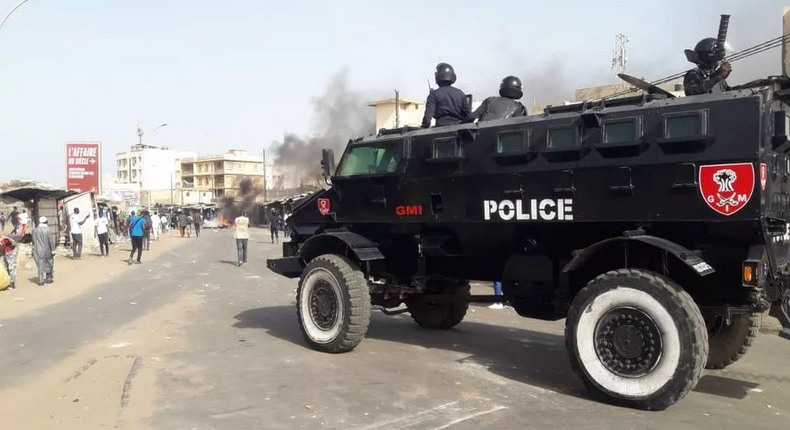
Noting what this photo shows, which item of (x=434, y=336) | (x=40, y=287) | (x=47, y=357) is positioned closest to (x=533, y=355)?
(x=434, y=336)

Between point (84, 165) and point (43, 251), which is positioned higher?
point (84, 165)

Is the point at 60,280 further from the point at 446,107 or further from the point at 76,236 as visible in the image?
the point at 446,107

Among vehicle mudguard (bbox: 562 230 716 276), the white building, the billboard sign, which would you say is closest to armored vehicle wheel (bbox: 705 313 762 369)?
vehicle mudguard (bbox: 562 230 716 276)

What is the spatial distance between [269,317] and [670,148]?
6.84 m

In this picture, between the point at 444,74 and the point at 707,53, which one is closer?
the point at 707,53

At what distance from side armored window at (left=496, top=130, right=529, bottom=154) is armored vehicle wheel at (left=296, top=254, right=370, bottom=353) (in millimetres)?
2295

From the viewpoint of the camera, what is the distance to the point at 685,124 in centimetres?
525

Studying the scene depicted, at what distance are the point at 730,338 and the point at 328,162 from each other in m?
4.84

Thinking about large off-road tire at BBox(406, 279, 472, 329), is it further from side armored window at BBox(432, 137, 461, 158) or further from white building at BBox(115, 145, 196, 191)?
white building at BBox(115, 145, 196, 191)

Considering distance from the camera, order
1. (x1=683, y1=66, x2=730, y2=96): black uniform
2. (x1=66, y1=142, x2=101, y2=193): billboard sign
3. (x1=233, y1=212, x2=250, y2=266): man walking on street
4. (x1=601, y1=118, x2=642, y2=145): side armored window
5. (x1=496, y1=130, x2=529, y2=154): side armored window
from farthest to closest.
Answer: (x1=66, y1=142, x2=101, y2=193): billboard sign
(x1=233, y1=212, x2=250, y2=266): man walking on street
(x1=496, y1=130, x2=529, y2=154): side armored window
(x1=683, y1=66, x2=730, y2=96): black uniform
(x1=601, y1=118, x2=642, y2=145): side armored window

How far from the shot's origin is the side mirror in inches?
311

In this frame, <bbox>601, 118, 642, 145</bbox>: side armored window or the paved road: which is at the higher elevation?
<bbox>601, 118, 642, 145</bbox>: side armored window

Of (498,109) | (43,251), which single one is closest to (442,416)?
(498,109)

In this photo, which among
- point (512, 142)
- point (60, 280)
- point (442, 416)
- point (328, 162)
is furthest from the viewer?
point (60, 280)
